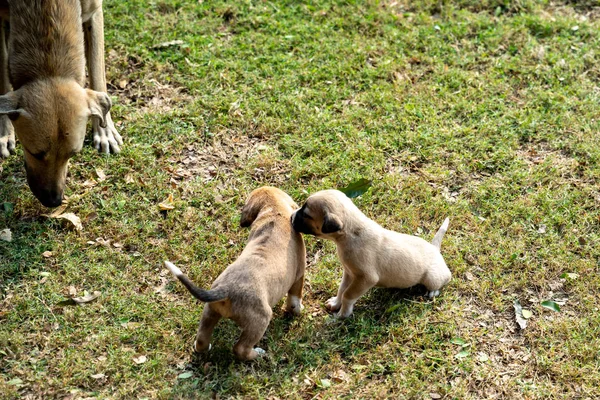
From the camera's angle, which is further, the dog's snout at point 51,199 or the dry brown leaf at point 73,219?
the dry brown leaf at point 73,219

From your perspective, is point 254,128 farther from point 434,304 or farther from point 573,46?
point 573,46

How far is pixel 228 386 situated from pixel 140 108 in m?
3.79

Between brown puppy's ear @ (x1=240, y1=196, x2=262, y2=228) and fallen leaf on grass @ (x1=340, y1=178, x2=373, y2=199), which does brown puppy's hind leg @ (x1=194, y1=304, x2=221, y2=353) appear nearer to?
brown puppy's ear @ (x1=240, y1=196, x2=262, y2=228)

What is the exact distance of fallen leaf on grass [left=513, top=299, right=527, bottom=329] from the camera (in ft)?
18.9

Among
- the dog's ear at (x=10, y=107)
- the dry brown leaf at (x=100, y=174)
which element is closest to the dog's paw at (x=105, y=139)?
the dry brown leaf at (x=100, y=174)

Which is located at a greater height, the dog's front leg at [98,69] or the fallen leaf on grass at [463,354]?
the dog's front leg at [98,69]

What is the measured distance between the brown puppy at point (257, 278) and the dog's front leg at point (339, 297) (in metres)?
0.32

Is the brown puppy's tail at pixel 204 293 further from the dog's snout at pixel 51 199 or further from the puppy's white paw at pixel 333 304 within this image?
the dog's snout at pixel 51 199

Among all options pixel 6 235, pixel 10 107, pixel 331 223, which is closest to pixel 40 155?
pixel 10 107

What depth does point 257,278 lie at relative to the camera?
4.94 metres

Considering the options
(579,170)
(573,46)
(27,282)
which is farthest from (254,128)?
(573,46)

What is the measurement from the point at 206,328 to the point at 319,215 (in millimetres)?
1173

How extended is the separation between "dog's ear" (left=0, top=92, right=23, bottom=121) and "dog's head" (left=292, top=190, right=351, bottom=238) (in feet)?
7.95

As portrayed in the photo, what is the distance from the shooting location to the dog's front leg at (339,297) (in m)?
5.69
